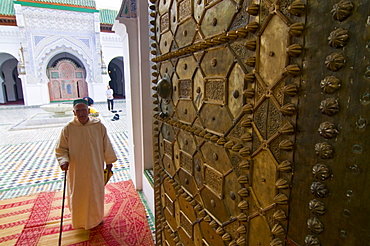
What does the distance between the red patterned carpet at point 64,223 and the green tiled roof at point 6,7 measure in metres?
11.9

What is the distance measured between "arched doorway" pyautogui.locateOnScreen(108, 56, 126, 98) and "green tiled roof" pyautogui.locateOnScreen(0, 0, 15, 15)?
20.3 feet

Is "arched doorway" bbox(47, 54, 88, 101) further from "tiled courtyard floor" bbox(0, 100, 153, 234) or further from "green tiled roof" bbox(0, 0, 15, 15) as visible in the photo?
"tiled courtyard floor" bbox(0, 100, 153, 234)

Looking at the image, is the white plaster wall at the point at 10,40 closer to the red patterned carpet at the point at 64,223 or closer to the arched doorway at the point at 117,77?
the arched doorway at the point at 117,77

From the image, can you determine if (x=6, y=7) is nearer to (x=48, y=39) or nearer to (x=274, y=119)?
(x=48, y=39)

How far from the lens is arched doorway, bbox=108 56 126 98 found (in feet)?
52.0

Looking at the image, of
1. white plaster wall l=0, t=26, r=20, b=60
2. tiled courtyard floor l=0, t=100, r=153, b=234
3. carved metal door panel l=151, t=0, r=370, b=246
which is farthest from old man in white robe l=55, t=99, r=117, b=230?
white plaster wall l=0, t=26, r=20, b=60

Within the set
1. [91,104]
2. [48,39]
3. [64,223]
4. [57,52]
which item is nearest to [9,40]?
[48,39]

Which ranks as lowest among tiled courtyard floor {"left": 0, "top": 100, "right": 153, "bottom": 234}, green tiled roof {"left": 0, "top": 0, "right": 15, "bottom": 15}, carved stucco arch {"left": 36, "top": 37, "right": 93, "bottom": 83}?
tiled courtyard floor {"left": 0, "top": 100, "right": 153, "bottom": 234}

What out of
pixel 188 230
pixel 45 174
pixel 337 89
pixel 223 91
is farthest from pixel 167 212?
pixel 45 174

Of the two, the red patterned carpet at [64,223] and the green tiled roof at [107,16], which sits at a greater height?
the green tiled roof at [107,16]

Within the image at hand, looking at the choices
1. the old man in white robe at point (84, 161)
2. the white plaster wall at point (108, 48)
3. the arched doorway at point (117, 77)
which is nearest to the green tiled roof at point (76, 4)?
the white plaster wall at point (108, 48)

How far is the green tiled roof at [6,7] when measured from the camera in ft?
33.7

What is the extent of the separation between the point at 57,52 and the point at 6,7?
292 centimetres

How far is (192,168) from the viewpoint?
2.92 feet
